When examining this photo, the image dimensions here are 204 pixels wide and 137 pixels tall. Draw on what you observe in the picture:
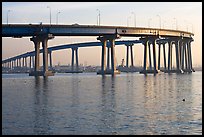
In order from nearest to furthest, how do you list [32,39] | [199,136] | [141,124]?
[199,136], [141,124], [32,39]

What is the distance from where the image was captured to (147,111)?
38656mm

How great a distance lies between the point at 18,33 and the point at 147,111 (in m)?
115

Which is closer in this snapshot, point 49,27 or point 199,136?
point 199,136

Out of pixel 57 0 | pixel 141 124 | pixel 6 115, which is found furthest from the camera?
pixel 6 115

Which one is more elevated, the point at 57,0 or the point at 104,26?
the point at 104,26

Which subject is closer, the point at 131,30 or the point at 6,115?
the point at 6,115

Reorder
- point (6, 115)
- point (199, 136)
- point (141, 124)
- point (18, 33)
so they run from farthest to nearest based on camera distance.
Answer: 1. point (18, 33)
2. point (6, 115)
3. point (141, 124)
4. point (199, 136)

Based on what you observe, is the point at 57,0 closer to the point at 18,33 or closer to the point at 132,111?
the point at 132,111

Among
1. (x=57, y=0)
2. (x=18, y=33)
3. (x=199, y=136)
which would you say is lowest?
(x=199, y=136)

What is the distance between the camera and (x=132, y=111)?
38281 mm

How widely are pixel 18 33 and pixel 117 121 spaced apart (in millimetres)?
120108

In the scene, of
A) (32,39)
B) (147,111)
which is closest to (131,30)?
(32,39)

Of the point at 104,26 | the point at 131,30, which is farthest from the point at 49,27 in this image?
the point at 131,30

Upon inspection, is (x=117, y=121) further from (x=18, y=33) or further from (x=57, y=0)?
(x=18, y=33)
